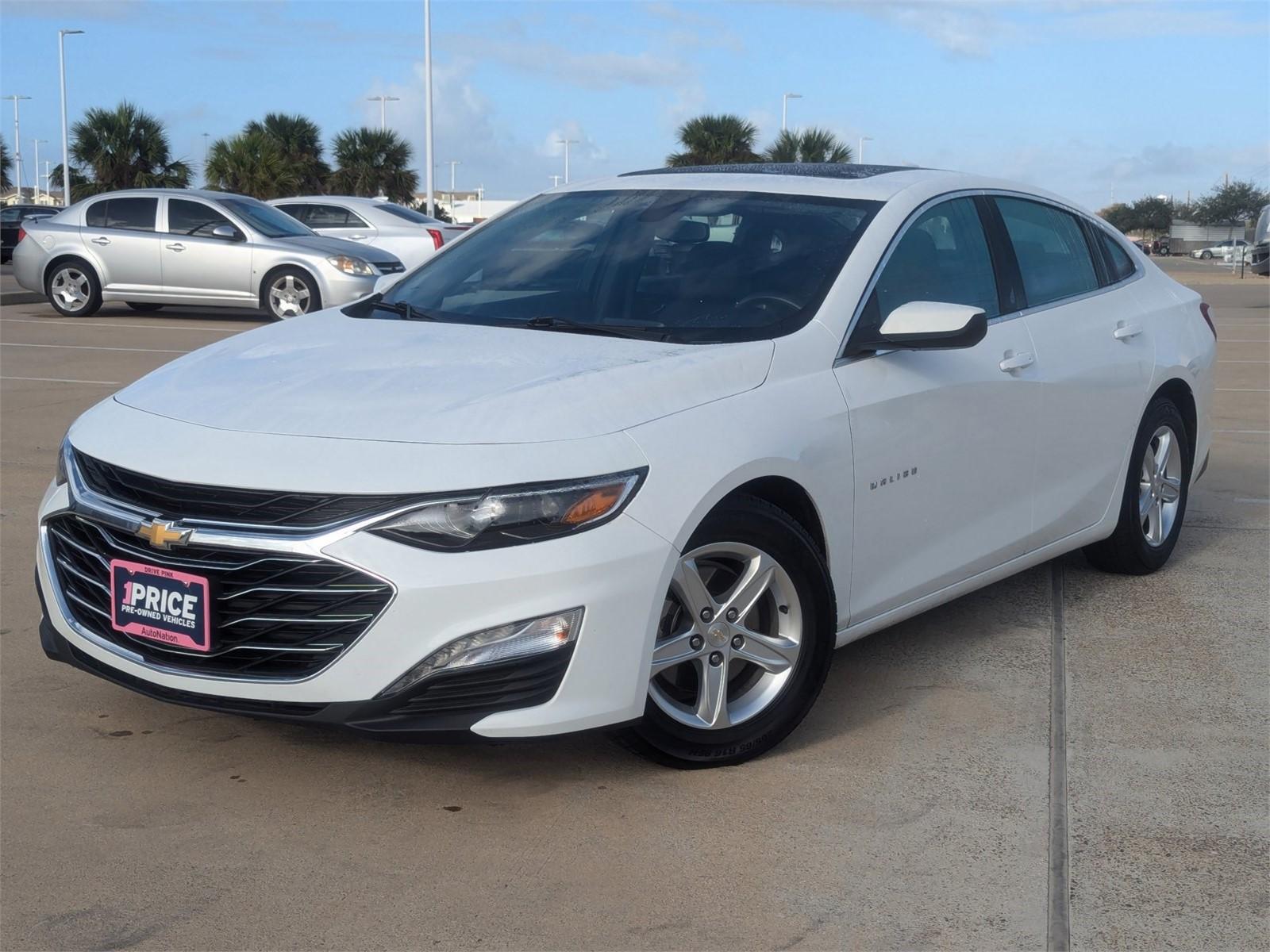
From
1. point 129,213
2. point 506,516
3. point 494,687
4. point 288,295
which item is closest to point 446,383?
point 506,516

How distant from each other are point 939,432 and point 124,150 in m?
48.3

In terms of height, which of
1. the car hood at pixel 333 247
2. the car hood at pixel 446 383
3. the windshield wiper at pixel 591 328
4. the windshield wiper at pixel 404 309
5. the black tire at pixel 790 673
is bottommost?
the black tire at pixel 790 673

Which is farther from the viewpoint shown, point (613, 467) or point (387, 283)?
point (387, 283)

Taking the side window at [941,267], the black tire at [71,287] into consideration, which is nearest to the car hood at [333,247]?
the black tire at [71,287]

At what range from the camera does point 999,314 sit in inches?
189

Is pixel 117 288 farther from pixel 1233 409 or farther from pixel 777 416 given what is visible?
pixel 777 416

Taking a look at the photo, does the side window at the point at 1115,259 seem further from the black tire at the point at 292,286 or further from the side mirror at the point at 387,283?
the black tire at the point at 292,286

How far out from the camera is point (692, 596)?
360cm

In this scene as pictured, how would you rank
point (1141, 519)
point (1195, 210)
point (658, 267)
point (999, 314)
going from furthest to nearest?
point (1195, 210) < point (1141, 519) < point (999, 314) < point (658, 267)

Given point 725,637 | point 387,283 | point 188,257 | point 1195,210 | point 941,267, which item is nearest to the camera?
point 725,637

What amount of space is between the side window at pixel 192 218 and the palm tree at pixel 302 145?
32.0m

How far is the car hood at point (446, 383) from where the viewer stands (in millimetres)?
3408

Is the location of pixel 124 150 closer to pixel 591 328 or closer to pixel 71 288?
pixel 71 288

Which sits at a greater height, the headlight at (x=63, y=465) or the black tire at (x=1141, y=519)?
the headlight at (x=63, y=465)
